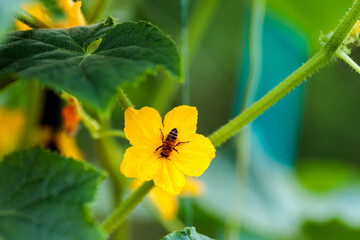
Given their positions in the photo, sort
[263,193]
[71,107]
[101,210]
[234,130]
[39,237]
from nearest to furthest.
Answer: [39,237] → [234,130] → [71,107] → [101,210] → [263,193]

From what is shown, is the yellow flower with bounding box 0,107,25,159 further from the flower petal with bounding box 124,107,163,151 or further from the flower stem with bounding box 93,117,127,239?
the flower petal with bounding box 124,107,163,151

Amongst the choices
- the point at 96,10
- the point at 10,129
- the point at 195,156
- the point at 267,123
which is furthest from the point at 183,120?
the point at 267,123

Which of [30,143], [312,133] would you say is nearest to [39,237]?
[30,143]

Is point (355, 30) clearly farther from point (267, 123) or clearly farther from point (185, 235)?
point (267, 123)

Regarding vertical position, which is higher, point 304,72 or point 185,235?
point 304,72

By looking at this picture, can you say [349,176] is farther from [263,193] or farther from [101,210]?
[101,210]

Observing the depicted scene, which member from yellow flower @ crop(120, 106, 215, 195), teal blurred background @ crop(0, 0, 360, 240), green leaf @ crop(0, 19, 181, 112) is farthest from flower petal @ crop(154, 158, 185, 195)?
teal blurred background @ crop(0, 0, 360, 240)
